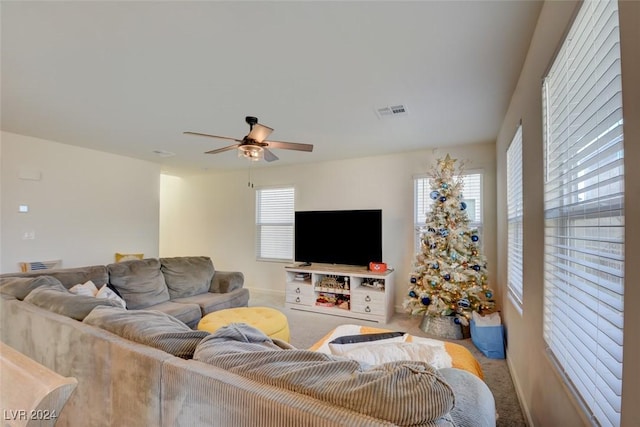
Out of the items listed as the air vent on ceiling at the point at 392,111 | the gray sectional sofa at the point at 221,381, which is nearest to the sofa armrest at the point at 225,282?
the gray sectional sofa at the point at 221,381

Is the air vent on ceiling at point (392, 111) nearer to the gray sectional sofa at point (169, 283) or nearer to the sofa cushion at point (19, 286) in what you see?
the gray sectional sofa at point (169, 283)

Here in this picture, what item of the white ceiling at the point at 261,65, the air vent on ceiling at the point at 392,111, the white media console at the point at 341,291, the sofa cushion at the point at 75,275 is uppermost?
the white ceiling at the point at 261,65

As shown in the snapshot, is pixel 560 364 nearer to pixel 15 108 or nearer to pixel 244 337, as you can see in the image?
pixel 244 337

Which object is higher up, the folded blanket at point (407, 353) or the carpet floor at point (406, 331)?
the folded blanket at point (407, 353)

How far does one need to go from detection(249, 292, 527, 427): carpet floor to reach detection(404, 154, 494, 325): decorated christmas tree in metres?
0.39

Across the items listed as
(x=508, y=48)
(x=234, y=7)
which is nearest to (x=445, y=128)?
(x=508, y=48)

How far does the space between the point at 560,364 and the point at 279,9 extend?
2240 millimetres

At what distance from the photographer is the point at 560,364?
137 centimetres

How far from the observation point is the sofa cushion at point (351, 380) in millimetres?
760

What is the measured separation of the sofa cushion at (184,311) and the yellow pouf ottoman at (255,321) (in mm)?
391

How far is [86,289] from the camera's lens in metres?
2.72

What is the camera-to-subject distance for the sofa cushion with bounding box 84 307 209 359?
3.98ft

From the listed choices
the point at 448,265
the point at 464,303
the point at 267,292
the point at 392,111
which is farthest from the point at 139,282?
the point at 464,303

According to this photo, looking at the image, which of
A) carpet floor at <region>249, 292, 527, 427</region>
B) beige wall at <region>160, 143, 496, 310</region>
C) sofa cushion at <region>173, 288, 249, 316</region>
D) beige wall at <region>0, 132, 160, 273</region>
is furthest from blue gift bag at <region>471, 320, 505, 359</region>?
beige wall at <region>0, 132, 160, 273</region>
